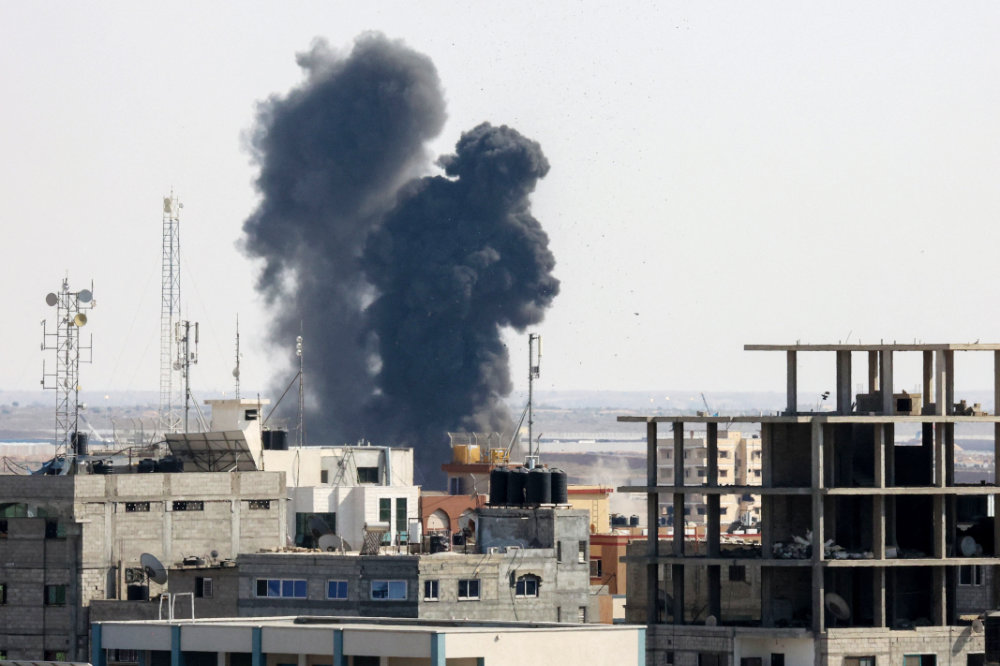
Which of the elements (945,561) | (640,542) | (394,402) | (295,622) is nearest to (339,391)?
(394,402)

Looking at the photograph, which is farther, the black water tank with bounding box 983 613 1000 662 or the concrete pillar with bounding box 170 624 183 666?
the black water tank with bounding box 983 613 1000 662

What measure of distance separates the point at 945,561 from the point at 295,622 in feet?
80.5

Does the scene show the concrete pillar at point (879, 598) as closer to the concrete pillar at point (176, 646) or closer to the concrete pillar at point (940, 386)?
the concrete pillar at point (940, 386)

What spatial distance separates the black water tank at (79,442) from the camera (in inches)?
3748

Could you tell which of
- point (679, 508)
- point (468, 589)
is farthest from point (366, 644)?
point (679, 508)

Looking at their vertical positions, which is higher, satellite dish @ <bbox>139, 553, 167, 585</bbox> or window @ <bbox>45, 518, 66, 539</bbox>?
window @ <bbox>45, 518, 66, 539</bbox>

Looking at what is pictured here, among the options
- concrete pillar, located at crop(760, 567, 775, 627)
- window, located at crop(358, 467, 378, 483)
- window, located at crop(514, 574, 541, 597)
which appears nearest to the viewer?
concrete pillar, located at crop(760, 567, 775, 627)

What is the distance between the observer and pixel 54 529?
8369cm

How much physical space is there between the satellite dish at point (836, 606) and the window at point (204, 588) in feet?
67.6

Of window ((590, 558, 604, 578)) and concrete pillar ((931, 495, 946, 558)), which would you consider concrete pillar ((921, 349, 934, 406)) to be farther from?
window ((590, 558, 604, 578))

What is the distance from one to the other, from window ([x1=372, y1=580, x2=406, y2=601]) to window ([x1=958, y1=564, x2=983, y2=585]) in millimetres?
18466

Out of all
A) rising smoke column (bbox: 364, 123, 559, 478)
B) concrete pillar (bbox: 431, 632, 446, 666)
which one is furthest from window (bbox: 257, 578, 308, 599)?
rising smoke column (bbox: 364, 123, 559, 478)

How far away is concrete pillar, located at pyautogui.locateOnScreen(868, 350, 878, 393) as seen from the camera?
79312mm

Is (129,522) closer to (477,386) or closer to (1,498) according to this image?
(1,498)
